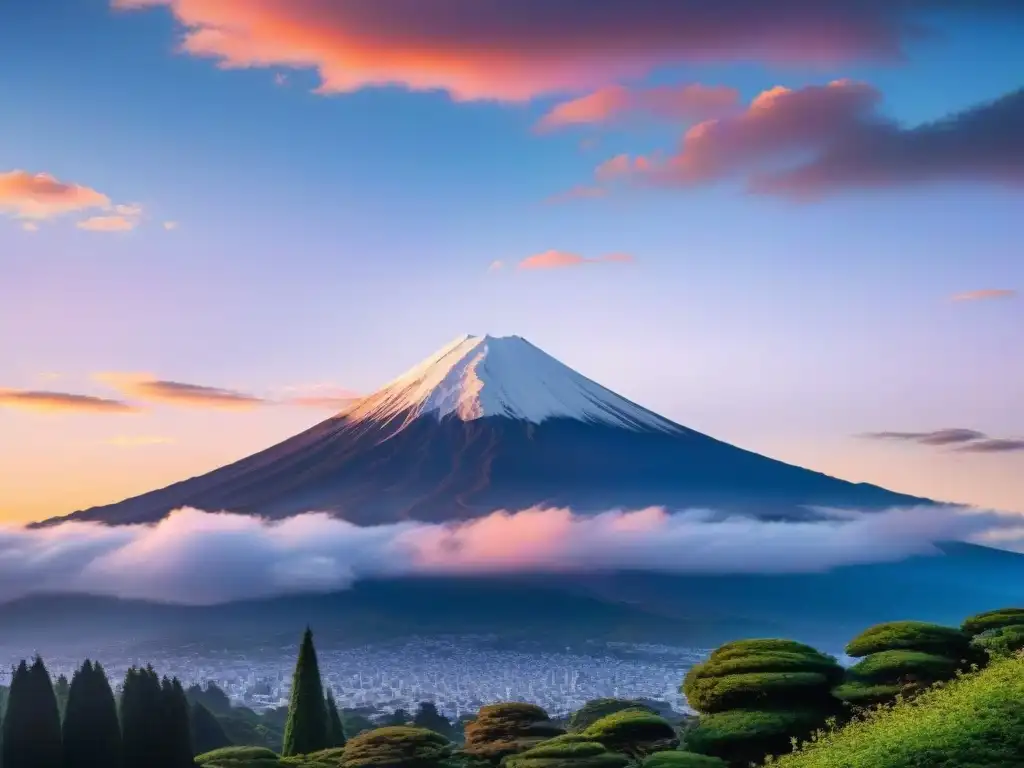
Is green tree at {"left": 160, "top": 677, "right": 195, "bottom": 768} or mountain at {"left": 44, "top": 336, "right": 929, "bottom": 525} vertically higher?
mountain at {"left": 44, "top": 336, "right": 929, "bottom": 525}

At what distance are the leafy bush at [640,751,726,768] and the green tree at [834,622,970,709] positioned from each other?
3593 millimetres

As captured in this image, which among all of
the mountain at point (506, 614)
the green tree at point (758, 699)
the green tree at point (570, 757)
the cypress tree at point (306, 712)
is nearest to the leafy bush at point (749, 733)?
the green tree at point (758, 699)

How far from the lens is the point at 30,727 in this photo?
32562 millimetres

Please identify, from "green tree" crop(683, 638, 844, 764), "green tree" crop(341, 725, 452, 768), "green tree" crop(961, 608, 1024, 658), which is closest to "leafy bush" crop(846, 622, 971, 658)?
"green tree" crop(961, 608, 1024, 658)

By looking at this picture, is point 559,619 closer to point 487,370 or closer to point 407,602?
point 407,602

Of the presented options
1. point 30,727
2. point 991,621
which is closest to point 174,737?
point 30,727

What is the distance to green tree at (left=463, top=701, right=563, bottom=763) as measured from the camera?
87.5ft

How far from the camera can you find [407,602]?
16575cm

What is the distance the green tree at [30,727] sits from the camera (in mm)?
32438

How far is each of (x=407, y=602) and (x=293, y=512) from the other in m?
18.8

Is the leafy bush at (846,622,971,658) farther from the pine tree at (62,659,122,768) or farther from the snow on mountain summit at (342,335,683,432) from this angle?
the snow on mountain summit at (342,335,683,432)

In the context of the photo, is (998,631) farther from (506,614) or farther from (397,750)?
(506,614)

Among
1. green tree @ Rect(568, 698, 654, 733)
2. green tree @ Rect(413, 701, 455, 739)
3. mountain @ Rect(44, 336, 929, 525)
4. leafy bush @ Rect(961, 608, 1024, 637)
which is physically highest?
mountain @ Rect(44, 336, 929, 525)

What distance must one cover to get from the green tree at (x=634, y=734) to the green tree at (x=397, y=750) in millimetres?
3127
